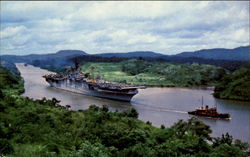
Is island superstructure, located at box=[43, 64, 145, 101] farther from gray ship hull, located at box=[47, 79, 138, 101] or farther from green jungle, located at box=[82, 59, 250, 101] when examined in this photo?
green jungle, located at box=[82, 59, 250, 101]

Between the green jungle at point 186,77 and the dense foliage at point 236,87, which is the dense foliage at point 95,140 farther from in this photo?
the green jungle at point 186,77

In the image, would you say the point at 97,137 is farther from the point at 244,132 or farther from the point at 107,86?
the point at 107,86

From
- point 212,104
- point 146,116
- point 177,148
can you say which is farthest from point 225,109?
point 177,148

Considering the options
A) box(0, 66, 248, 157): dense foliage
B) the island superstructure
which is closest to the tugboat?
box(0, 66, 248, 157): dense foliage

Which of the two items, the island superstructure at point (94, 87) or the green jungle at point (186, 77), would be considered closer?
the island superstructure at point (94, 87)

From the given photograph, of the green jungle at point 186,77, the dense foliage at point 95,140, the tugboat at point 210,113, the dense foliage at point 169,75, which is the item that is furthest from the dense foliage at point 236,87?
the dense foliage at point 95,140

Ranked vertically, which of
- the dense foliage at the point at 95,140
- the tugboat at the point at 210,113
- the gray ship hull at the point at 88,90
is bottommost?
the tugboat at the point at 210,113

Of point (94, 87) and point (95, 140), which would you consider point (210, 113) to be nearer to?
point (95, 140)

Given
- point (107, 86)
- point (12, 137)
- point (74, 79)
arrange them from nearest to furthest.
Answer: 1. point (12, 137)
2. point (107, 86)
3. point (74, 79)
